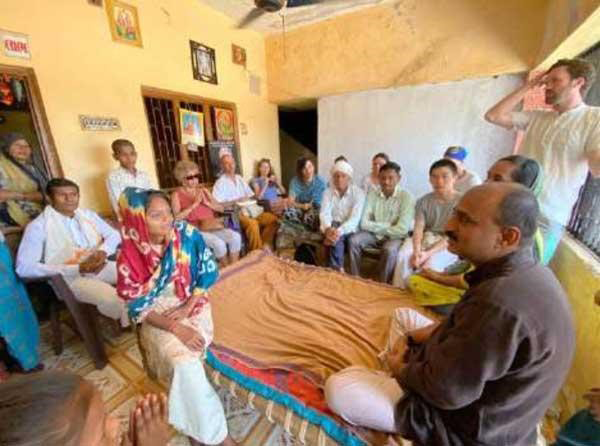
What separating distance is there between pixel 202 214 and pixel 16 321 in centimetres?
145

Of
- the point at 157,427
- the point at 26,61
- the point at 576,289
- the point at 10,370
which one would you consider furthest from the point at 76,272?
the point at 576,289

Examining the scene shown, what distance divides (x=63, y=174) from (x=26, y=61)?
81cm

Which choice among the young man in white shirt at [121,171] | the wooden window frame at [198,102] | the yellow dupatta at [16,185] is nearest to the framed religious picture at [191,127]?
the wooden window frame at [198,102]

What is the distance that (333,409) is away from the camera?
0.91 metres

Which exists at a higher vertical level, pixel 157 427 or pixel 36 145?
pixel 36 145

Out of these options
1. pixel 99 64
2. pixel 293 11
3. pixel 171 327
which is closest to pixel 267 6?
pixel 293 11

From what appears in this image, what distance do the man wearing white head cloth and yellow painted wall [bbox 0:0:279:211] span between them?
1926 mm

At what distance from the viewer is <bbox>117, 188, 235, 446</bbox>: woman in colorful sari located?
99 cm

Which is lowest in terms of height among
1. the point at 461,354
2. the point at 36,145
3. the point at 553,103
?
the point at 461,354

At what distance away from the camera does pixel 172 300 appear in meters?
1.22

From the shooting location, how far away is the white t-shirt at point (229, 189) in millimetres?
3052

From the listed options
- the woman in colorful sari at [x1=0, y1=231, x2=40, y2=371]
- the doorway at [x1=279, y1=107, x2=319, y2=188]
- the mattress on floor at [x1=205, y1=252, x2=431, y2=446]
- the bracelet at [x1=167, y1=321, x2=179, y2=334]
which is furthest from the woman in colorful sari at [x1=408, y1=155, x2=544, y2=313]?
the doorway at [x1=279, y1=107, x2=319, y2=188]

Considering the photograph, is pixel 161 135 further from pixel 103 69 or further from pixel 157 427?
pixel 157 427

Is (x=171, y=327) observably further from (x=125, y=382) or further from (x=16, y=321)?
(x=16, y=321)
